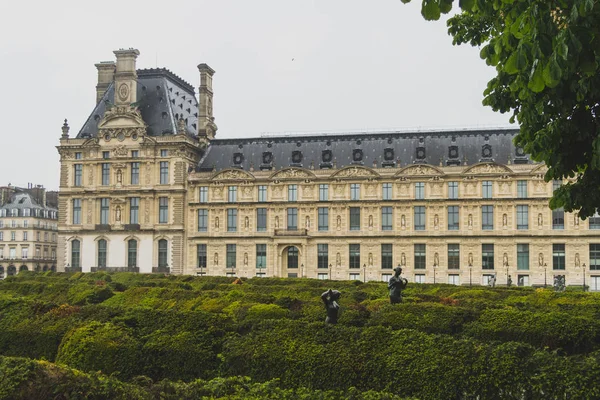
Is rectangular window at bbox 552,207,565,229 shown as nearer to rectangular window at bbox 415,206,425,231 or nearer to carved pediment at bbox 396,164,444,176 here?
carved pediment at bbox 396,164,444,176

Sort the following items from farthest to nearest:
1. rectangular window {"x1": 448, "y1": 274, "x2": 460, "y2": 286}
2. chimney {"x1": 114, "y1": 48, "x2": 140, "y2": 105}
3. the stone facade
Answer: the stone facade
chimney {"x1": 114, "y1": 48, "x2": 140, "y2": 105}
rectangular window {"x1": 448, "y1": 274, "x2": 460, "y2": 286}

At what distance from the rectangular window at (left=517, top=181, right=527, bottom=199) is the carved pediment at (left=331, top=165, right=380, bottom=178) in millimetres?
13581

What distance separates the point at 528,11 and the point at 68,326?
1541 cm

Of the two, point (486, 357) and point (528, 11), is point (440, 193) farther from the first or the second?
point (528, 11)

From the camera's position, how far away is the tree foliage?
29.9 feet

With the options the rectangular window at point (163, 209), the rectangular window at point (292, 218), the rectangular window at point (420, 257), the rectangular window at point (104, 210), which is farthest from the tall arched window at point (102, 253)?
the rectangular window at point (420, 257)

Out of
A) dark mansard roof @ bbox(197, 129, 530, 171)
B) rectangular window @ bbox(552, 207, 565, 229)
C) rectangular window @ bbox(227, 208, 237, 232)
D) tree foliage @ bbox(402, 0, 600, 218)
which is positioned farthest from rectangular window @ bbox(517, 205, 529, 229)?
tree foliage @ bbox(402, 0, 600, 218)

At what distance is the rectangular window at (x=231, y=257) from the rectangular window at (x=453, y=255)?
867 inches

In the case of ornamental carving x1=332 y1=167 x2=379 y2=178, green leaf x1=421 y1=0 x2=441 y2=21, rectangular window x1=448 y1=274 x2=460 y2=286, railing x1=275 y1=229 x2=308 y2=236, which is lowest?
rectangular window x1=448 y1=274 x2=460 y2=286

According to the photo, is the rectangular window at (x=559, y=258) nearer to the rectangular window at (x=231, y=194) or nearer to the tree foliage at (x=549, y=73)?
the rectangular window at (x=231, y=194)

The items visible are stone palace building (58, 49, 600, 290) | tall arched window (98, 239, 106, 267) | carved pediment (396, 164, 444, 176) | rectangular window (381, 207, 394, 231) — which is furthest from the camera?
tall arched window (98, 239, 106, 267)

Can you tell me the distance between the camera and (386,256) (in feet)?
244

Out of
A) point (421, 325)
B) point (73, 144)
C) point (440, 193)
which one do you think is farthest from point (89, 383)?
point (73, 144)

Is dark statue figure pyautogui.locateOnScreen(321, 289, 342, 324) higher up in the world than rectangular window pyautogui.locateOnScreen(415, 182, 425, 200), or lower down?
lower down
